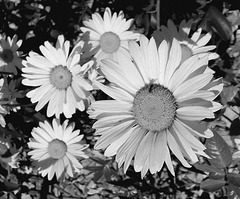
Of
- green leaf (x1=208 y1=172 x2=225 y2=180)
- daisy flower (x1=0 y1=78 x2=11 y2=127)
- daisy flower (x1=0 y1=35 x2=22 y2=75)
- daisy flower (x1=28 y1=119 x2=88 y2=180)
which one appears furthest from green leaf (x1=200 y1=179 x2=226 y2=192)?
daisy flower (x1=0 y1=35 x2=22 y2=75)

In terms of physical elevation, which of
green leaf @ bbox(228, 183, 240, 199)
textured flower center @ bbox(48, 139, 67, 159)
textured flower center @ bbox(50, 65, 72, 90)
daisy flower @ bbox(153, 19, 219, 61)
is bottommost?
green leaf @ bbox(228, 183, 240, 199)

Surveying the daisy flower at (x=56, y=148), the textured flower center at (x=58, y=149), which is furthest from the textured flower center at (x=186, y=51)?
the textured flower center at (x=58, y=149)

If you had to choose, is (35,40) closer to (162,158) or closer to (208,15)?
(208,15)

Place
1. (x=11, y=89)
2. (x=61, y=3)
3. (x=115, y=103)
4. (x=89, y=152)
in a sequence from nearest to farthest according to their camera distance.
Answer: (x=115, y=103), (x=11, y=89), (x=61, y=3), (x=89, y=152)

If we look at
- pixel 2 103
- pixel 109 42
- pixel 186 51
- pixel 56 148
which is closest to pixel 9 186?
pixel 56 148

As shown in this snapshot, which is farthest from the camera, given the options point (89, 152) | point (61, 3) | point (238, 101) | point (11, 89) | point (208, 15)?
point (89, 152)

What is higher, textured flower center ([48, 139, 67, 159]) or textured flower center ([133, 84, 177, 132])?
textured flower center ([48, 139, 67, 159])

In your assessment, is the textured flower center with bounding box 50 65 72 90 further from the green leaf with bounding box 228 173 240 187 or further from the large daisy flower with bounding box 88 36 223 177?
the green leaf with bounding box 228 173 240 187

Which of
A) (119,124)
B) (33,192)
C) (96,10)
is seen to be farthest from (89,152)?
(119,124)
